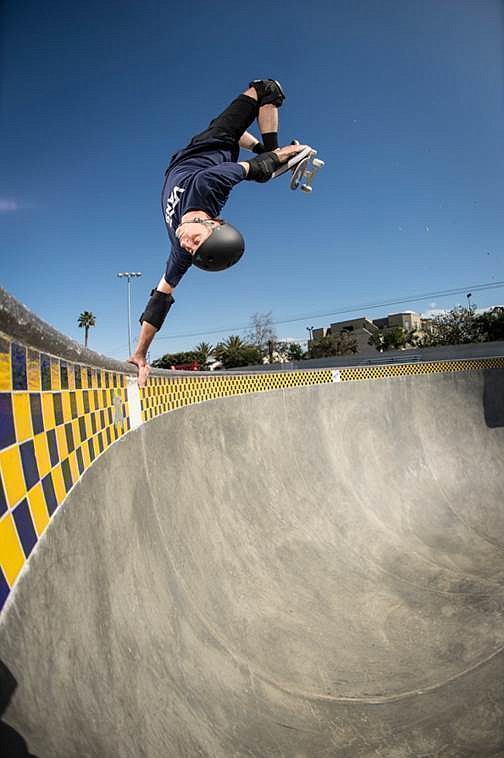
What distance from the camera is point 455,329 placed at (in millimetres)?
53812

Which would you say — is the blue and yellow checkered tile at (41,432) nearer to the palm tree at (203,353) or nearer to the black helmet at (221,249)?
the black helmet at (221,249)

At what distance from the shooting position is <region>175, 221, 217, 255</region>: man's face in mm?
2602

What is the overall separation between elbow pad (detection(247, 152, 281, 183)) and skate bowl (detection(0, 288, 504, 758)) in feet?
7.22

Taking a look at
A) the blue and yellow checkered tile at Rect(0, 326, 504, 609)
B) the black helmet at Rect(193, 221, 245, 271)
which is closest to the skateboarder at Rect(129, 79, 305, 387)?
the black helmet at Rect(193, 221, 245, 271)

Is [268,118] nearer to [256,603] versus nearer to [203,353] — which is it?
[256,603]

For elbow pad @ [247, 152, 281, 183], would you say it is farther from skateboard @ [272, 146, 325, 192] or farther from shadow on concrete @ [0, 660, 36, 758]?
shadow on concrete @ [0, 660, 36, 758]

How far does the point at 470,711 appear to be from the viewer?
7.42ft

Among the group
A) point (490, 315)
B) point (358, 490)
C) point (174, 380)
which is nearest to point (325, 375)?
point (358, 490)

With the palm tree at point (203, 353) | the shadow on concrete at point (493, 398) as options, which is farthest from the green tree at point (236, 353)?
the shadow on concrete at point (493, 398)

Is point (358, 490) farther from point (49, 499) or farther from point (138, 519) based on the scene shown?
point (49, 499)

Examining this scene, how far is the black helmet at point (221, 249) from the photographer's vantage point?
2580mm

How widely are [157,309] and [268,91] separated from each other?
216cm

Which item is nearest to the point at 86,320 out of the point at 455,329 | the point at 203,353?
the point at 203,353

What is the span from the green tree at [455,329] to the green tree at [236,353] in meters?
27.5
